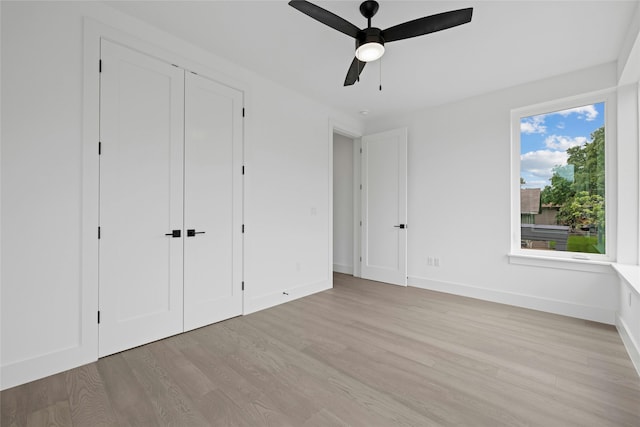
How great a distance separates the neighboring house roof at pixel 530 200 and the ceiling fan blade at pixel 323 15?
3061mm

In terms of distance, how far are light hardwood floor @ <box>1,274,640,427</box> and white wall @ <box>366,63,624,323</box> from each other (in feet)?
1.38

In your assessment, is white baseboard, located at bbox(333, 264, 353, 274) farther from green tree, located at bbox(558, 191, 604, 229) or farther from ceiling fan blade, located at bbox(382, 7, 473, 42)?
ceiling fan blade, located at bbox(382, 7, 473, 42)

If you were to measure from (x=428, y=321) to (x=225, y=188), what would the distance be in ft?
8.65

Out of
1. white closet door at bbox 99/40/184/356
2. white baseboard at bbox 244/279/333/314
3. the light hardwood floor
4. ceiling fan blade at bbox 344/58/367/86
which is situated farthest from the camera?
white baseboard at bbox 244/279/333/314

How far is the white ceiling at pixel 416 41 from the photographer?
2266 mm

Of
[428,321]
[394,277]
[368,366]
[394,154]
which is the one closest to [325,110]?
[394,154]

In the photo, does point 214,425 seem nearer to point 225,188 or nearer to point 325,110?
point 225,188

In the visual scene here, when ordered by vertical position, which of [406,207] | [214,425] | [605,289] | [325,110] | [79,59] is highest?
[325,110]

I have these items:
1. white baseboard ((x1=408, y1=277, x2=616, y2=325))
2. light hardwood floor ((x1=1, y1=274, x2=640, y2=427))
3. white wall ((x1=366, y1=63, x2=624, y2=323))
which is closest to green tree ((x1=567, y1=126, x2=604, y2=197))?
white wall ((x1=366, y1=63, x2=624, y2=323))

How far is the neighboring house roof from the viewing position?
3.66 metres

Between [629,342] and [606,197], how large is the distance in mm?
1519

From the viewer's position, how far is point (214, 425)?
1595mm

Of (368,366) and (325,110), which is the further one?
(325,110)

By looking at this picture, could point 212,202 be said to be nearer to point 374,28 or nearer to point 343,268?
point 374,28
